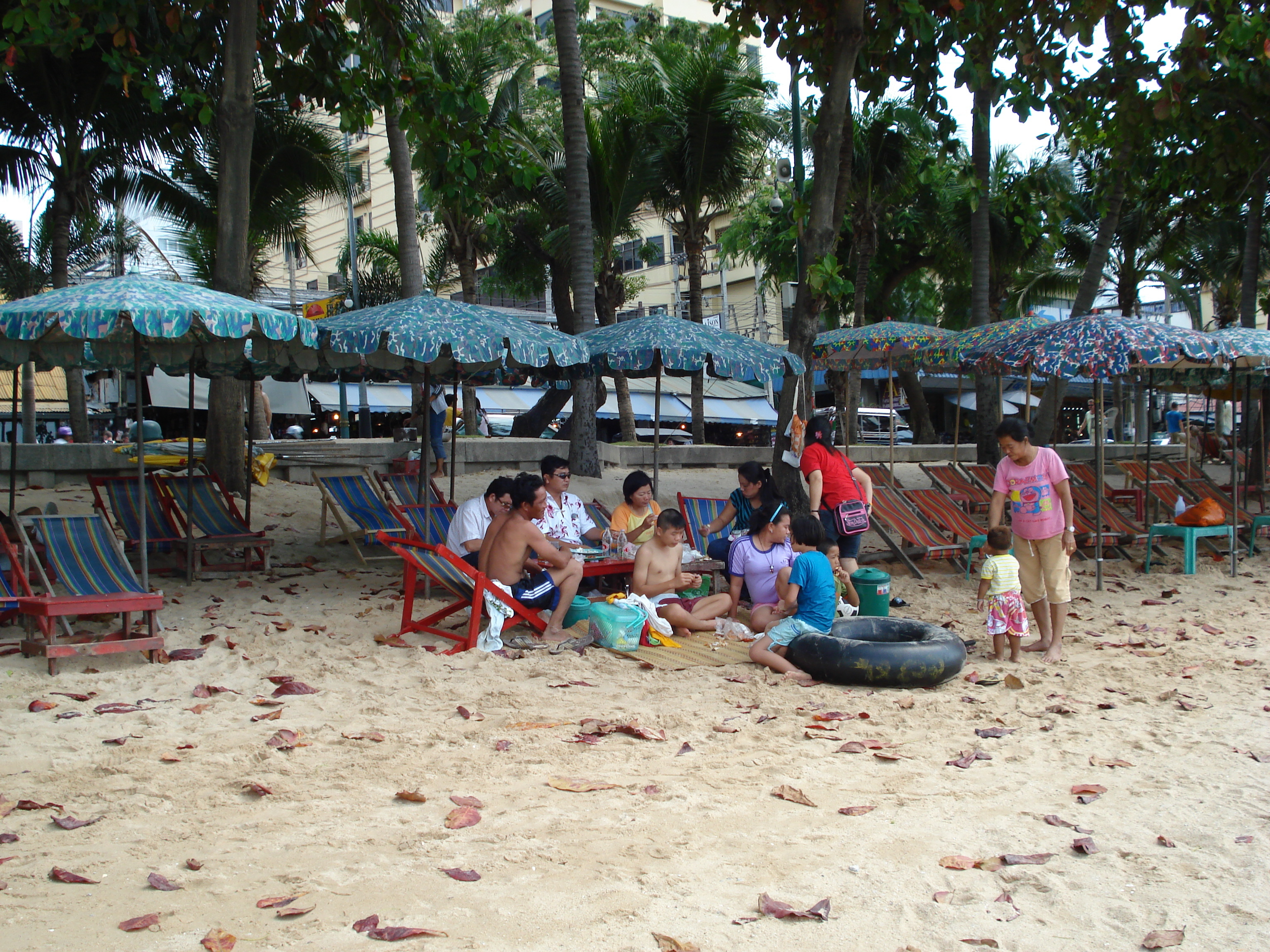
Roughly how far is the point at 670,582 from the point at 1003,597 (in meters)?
2.17

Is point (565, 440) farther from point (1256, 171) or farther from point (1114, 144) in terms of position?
point (1256, 171)

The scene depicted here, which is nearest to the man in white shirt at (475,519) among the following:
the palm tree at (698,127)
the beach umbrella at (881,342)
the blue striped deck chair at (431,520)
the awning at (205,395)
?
the blue striped deck chair at (431,520)

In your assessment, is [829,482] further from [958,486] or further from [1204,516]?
[1204,516]

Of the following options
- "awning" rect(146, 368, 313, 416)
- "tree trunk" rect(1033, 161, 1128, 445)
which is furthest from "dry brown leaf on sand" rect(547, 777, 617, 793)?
"awning" rect(146, 368, 313, 416)

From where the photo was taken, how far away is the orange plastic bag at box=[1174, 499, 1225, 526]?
1010cm

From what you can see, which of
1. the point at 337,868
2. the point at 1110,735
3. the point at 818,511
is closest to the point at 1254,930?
the point at 1110,735

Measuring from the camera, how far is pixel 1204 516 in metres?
10.1

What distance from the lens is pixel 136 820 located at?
3.67 metres

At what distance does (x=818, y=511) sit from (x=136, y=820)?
5573 millimetres

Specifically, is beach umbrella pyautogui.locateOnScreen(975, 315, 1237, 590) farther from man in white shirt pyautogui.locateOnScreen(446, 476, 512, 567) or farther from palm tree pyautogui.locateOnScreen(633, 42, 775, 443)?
palm tree pyautogui.locateOnScreen(633, 42, 775, 443)

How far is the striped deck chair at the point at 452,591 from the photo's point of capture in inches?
255

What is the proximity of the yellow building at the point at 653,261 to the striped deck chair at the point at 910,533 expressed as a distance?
89.6 ft

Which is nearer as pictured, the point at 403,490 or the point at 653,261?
the point at 403,490

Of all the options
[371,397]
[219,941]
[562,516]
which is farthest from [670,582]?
[371,397]
